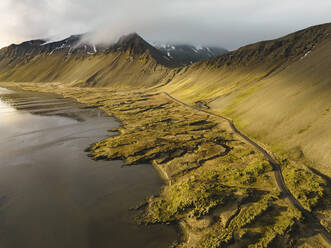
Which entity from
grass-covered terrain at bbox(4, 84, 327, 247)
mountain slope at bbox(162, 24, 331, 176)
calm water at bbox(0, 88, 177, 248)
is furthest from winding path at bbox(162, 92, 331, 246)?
calm water at bbox(0, 88, 177, 248)

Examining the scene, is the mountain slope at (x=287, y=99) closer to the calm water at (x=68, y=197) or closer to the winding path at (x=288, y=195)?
the winding path at (x=288, y=195)

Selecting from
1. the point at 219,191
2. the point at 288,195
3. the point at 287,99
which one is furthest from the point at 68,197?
the point at 287,99

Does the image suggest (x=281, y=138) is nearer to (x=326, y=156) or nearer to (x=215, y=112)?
(x=326, y=156)

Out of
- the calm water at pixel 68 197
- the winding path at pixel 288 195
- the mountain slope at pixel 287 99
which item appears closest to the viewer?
the winding path at pixel 288 195

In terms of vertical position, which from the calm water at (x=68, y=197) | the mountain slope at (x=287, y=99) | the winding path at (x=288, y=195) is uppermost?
the mountain slope at (x=287, y=99)

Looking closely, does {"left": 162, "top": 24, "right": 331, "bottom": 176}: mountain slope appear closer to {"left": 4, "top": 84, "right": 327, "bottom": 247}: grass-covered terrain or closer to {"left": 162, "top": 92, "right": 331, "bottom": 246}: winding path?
{"left": 162, "top": 92, "right": 331, "bottom": 246}: winding path

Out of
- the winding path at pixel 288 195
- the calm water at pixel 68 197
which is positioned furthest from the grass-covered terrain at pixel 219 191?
the calm water at pixel 68 197
